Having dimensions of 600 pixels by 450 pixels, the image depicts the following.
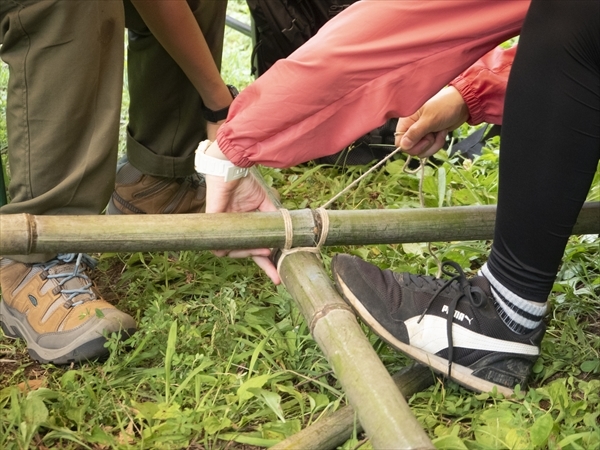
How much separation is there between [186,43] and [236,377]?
0.67m

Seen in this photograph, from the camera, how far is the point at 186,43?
5.13 feet

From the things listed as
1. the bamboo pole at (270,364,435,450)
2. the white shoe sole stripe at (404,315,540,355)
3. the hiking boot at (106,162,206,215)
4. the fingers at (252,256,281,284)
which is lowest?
the hiking boot at (106,162,206,215)

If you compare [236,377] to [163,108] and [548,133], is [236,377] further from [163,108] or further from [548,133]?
[163,108]

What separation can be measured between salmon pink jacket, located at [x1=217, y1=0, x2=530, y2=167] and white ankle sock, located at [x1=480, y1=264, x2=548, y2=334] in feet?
0.97

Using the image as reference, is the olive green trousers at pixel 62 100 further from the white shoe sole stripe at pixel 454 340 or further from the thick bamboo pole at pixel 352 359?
the white shoe sole stripe at pixel 454 340

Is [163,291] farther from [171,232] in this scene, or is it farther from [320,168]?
[320,168]

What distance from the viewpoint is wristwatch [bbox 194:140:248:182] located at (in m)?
1.21

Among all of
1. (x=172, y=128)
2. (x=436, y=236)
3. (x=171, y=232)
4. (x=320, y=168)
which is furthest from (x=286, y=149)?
(x=320, y=168)

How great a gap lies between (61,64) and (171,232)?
35 centimetres

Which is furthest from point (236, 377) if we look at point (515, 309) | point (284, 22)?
point (284, 22)

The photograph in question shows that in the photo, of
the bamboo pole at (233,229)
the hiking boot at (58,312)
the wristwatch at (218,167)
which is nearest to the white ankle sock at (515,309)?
the bamboo pole at (233,229)

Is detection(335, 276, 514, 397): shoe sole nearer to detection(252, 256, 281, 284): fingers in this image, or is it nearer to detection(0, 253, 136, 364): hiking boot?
detection(252, 256, 281, 284): fingers

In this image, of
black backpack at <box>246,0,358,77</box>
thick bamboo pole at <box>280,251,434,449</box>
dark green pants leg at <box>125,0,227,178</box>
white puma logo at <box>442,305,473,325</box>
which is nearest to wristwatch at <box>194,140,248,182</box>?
thick bamboo pole at <box>280,251,434,449</box>

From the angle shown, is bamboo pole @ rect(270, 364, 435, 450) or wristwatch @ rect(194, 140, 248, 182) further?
wristwatch @ rect(194, 140, 248, 182)
